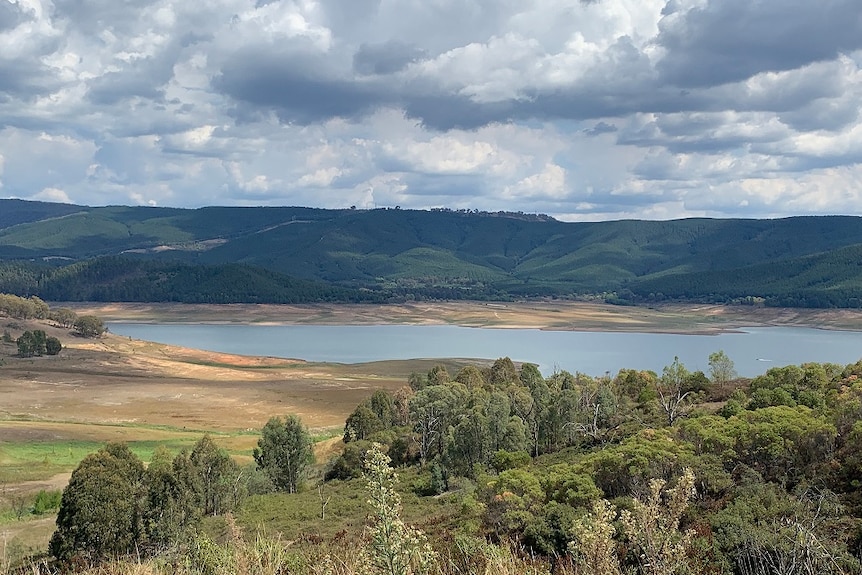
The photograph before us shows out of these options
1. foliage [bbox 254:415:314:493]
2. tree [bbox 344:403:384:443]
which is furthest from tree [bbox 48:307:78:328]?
foliage [bbox 254:415:314:493]

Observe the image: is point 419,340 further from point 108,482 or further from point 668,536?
point 668,536

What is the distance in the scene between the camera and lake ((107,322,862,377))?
90938mm

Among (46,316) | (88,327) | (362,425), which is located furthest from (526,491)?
(46,316)

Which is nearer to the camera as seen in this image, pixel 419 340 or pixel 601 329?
pixel 419 340

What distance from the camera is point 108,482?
24.9 meters

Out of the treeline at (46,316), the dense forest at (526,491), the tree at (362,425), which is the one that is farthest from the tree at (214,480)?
the treeline at (46,316)

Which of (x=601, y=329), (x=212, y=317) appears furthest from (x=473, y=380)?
(x=212, y=317)

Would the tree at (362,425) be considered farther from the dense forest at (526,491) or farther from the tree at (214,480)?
the tree at (214,480)

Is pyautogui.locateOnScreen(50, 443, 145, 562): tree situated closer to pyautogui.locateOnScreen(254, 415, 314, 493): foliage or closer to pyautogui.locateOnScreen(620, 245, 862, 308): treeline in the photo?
pyautogui.locateOnScreen(254, 415, 314, 493): foliage

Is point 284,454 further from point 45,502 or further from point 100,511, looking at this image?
point 100,511

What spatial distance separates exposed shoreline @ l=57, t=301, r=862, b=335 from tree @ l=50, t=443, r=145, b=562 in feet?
376

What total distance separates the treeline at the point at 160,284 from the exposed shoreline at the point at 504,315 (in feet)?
21.2

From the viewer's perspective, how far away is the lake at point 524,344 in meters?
90.9

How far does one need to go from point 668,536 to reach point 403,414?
4620cm
